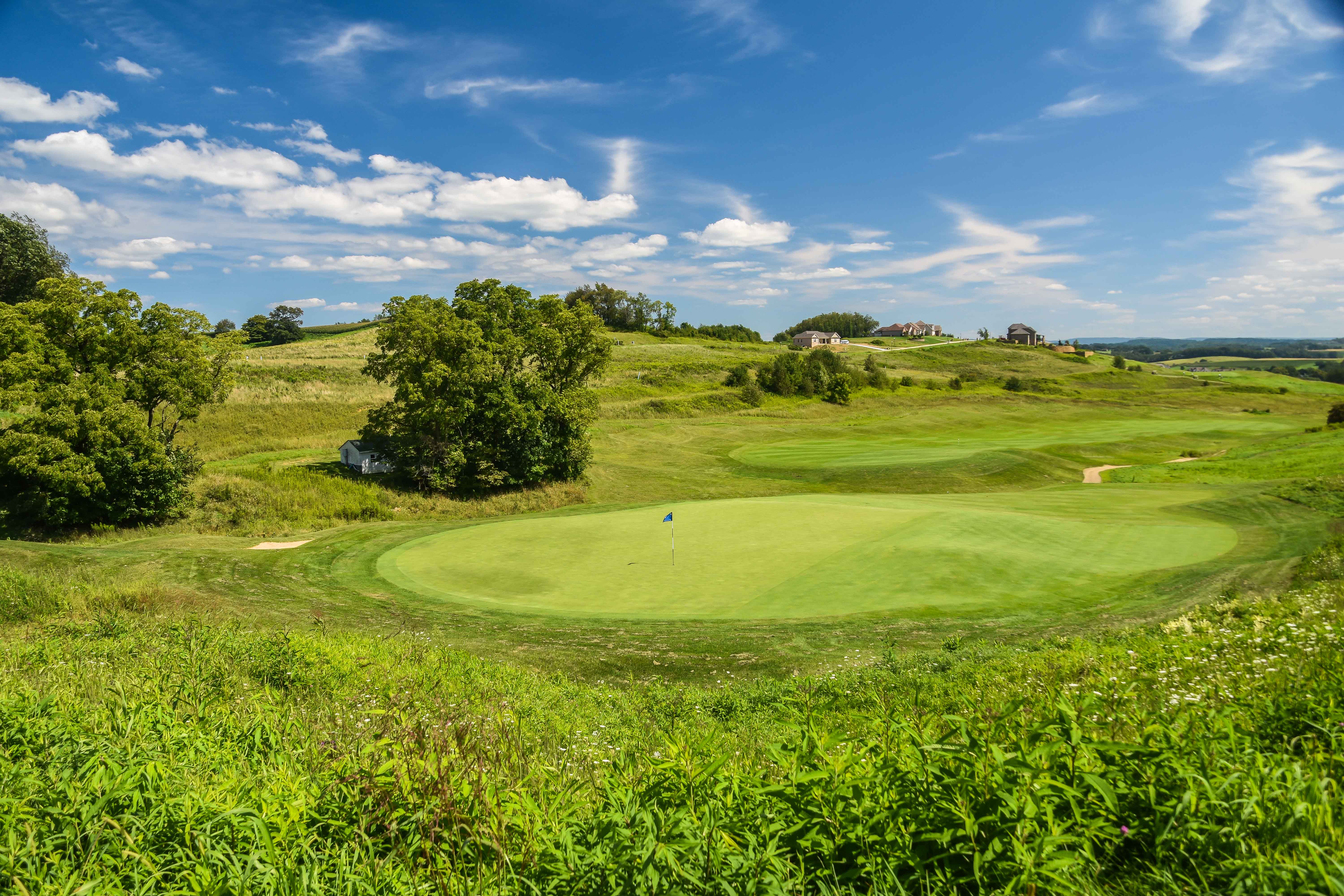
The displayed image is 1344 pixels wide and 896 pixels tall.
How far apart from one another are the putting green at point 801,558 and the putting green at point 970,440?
57.1 feet

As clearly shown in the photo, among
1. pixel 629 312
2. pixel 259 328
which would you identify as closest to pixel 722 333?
pixel 629 312

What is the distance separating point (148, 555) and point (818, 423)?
167 feet

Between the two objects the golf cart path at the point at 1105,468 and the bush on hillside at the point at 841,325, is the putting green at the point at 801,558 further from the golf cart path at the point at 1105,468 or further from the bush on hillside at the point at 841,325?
the bush on hillside at the point at 841,325

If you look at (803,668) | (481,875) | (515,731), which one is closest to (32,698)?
(515,731)

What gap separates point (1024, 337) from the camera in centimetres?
16662

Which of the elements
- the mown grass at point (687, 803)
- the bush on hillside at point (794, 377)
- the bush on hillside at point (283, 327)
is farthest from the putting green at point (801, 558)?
the bush on hillside at point (283, 327)

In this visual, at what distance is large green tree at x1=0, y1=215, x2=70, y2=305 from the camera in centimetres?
5756

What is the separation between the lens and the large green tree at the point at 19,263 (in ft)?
189

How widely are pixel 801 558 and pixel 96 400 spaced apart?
25.3 metres

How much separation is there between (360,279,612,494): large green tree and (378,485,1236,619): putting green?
857 cm

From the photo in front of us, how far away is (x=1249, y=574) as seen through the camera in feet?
50.9

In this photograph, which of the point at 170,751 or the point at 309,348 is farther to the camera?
the point at 309,348

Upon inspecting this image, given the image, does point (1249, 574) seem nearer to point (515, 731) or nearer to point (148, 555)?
point (515, 731)

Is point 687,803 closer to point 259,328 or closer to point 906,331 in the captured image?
point 259,328
